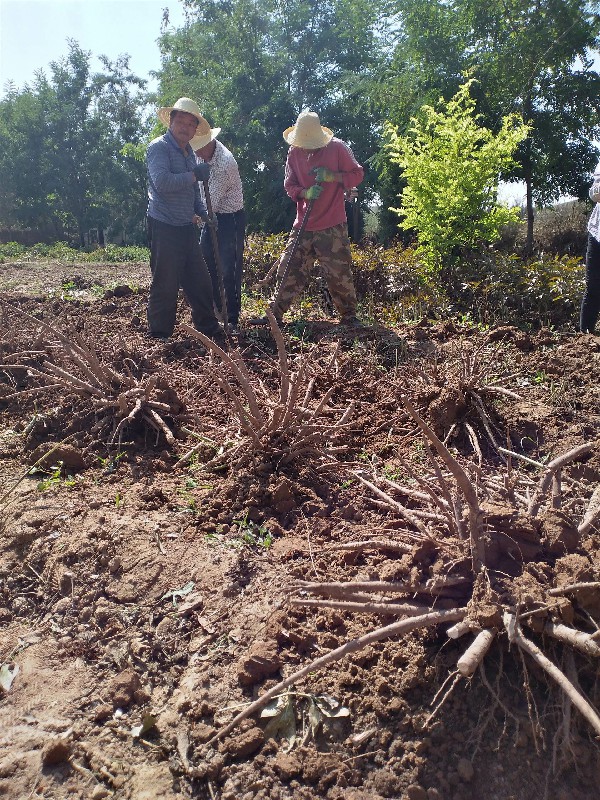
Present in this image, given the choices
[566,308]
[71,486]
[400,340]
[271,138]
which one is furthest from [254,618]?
[271,138]

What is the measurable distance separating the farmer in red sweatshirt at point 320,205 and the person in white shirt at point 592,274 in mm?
1838

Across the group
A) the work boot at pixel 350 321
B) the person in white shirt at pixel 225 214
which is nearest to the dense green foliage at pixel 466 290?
the work boot at pixel 350 321

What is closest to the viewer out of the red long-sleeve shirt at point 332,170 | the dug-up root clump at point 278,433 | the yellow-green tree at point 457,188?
the dug-up root clump at point 278,433

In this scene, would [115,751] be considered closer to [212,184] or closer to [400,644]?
[400,644]

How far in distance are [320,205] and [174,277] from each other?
1.42 metres

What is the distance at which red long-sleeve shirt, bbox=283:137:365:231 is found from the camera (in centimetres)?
525

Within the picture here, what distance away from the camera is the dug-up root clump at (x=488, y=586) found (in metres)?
1.45

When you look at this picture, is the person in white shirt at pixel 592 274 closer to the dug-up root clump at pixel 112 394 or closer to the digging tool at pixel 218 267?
the digging tool at pixel 218 267

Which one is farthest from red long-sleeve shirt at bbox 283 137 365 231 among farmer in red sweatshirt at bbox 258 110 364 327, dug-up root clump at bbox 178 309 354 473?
dug-up root clump at bbox 178 309 354 473

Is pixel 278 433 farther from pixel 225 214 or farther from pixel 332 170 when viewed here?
pixel 225 214

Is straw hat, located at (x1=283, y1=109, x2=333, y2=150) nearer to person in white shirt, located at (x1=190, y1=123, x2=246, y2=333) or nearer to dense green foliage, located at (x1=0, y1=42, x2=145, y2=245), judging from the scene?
person in white shirt, located at (x1=190, y1=123, x2=246, y2=333)

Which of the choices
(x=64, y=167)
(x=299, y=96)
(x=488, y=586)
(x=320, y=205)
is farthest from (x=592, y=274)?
(x=64, y=167)

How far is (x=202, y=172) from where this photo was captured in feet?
16.5

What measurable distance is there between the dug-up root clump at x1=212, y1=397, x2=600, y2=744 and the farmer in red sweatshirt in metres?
3.72
